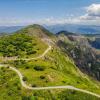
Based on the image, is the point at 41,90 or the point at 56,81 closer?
the point at 41,90

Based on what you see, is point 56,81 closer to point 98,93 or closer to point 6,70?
point 98,93

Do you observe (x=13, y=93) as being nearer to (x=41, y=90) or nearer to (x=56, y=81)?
(x=41, y=90)

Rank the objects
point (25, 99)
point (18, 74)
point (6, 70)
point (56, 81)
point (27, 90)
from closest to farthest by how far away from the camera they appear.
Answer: point (25, 99), point (27, 90), point (56, 81), point (18, 74), point (6, 70)

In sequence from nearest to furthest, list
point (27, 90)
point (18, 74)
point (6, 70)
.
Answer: point (27, 90)
point (18, 74)
point (6, 70)

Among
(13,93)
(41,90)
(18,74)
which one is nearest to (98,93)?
(41,90)

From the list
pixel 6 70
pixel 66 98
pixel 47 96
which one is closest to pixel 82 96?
pixel 66 98

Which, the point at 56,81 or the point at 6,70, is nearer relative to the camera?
the point at 56,81

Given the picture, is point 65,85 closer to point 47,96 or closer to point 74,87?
point 74,87

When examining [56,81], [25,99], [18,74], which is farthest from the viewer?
[18,74]

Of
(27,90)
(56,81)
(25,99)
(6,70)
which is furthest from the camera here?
(6,70)
